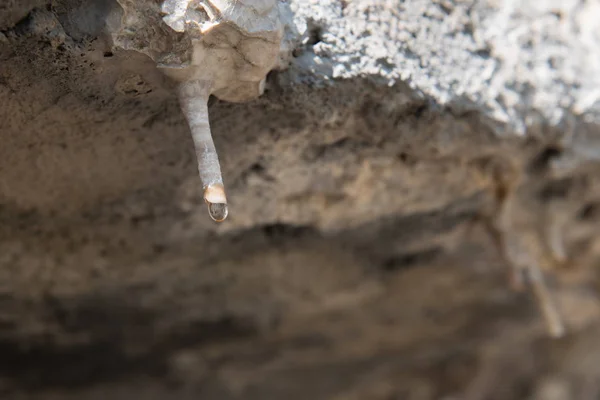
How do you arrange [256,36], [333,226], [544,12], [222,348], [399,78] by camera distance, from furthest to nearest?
A: 1. [222,348]
2. [333,226]
3. [544,12]
4. [399,78]
5. [256,36]

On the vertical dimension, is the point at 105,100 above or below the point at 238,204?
above

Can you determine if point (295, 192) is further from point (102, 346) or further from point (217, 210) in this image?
point (102, 346)

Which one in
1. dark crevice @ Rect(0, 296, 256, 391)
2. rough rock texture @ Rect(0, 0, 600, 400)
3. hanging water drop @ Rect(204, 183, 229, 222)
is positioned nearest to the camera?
hanging water drop @ Rect(204, 183, 229, 222)

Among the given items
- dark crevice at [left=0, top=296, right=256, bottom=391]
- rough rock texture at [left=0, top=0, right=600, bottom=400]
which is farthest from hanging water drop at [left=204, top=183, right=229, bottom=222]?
dark crevice at [left=0, top=296, right=256, bottom=391]

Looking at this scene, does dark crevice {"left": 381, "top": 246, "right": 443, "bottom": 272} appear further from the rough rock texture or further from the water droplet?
the water droplet

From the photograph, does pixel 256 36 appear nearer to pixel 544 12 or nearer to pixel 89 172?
pixel 89 172

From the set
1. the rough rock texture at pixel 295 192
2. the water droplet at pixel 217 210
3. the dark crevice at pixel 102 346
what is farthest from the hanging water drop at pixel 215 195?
the dark crevice at pixel 102 346

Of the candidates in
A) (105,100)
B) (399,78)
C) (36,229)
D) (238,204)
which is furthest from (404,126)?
(36,229)

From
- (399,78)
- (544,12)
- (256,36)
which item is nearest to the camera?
(256,36)

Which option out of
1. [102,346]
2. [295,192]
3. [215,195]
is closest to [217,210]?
[215,195]
